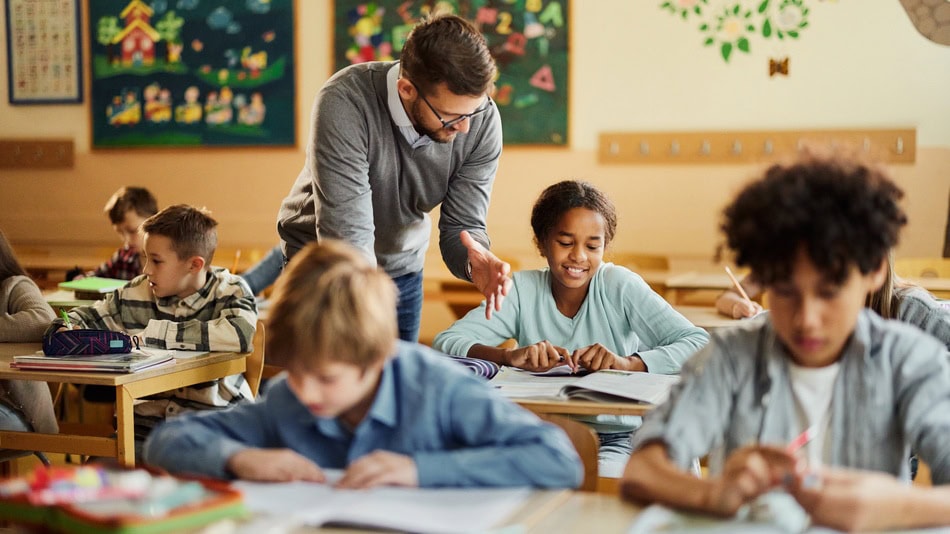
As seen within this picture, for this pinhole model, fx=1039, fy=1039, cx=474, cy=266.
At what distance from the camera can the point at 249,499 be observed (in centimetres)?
127

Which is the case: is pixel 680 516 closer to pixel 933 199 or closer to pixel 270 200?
pixel 933 199

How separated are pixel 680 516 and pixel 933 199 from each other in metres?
4.48

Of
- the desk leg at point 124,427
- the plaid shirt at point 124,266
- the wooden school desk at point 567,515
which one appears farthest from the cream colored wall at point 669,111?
the wooden school desk at point 567,515

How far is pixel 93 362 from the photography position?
254cm

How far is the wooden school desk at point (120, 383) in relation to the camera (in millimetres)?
2498

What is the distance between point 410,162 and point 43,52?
15.5ft

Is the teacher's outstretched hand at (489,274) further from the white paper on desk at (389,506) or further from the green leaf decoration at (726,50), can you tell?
the green leaf decoration at (726,50)

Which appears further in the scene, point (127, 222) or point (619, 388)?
point (127, 222)

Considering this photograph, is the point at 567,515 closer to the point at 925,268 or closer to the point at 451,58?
the point at 451,58

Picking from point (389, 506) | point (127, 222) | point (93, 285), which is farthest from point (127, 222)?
point (389, 506)

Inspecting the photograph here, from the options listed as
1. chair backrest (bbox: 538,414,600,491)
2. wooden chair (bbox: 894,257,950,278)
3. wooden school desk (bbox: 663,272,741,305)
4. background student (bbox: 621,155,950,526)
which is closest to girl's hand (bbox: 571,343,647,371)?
chair backrest (bbox: 538,414,600,491)

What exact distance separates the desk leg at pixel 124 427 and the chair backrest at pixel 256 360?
46cm

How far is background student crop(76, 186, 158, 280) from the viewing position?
462 centimetres

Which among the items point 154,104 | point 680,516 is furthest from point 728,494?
point 154,104
